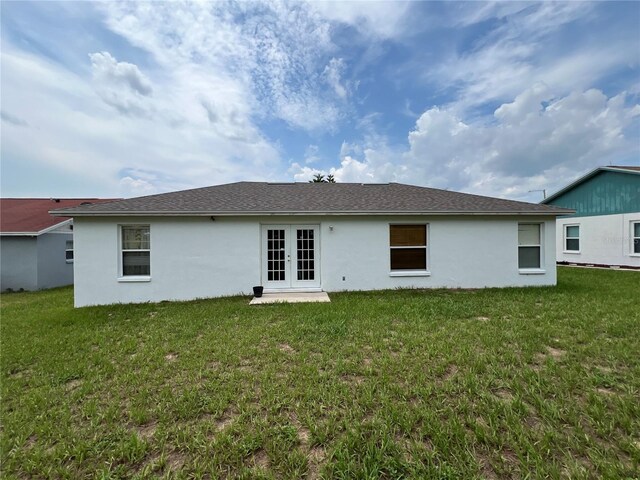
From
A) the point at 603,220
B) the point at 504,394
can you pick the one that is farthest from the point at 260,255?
the point at 603,220

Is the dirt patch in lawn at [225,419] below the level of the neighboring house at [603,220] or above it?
below

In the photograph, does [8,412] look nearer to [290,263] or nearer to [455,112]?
[290,263]

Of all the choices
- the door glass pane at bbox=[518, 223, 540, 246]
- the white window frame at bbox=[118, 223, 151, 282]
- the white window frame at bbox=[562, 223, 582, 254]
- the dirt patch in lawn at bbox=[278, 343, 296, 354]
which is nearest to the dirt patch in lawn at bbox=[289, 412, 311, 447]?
the dirt patch in lawn at bbox=[278, 343, 296, 354]

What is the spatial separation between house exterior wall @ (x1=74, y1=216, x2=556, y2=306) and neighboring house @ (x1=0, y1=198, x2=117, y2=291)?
7.81 meters

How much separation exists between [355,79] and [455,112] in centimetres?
565

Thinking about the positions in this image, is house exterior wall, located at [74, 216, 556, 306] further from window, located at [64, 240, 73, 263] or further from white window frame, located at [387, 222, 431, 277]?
window, located at [64, 240, 73, 263]

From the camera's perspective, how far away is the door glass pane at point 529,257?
387 inches

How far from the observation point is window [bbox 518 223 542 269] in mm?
9828

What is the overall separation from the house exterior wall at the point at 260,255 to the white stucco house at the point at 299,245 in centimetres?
3

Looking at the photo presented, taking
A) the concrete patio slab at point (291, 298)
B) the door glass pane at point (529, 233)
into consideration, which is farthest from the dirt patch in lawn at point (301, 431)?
the door glass pane at point (529, 233)

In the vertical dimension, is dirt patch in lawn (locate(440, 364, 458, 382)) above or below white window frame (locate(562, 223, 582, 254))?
below

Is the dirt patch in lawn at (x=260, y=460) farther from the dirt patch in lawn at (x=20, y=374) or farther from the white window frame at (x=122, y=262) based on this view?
the white window frame at (x=122, y=262)

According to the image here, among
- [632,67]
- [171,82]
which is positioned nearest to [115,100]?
[171,82]

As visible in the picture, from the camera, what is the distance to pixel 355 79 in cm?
1316
